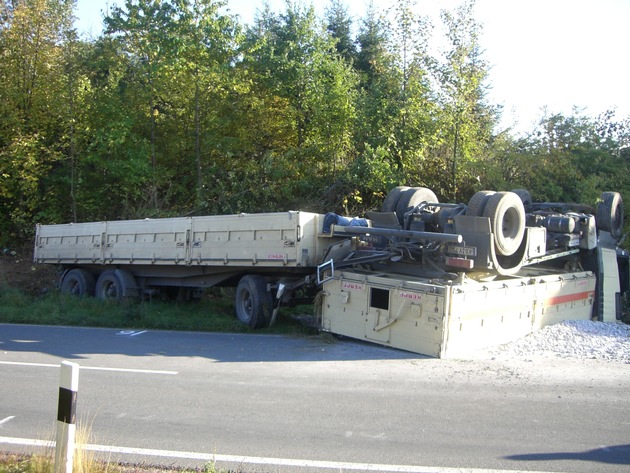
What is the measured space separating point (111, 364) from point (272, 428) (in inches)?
153

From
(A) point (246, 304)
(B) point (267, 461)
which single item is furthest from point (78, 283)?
(B) point (267, 461)

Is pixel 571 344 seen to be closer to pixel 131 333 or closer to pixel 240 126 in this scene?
pixel 131 333

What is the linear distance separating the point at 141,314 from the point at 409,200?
6.47 meters

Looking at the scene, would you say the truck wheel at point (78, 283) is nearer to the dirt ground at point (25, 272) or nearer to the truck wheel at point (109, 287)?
the truck wheel at point (109, 287)

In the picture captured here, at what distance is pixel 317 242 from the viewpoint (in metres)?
11.4

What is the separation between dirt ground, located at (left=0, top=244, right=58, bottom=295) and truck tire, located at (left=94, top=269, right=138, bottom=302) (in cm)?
387

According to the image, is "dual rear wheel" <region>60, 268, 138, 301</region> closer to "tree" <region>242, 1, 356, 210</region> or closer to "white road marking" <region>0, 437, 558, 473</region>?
"tree" <region>242, 1, 356, 210</region>

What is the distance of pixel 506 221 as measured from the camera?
1020 cm

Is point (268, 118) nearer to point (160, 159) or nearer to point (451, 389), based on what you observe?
point (160, 159)

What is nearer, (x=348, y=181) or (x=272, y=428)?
(x=272, y=428)

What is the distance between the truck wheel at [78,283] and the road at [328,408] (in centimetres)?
692

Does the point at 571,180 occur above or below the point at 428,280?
above

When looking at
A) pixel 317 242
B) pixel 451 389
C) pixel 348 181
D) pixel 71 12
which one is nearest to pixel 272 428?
pixel 451 389

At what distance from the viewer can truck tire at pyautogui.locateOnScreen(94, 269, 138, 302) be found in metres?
15.2
